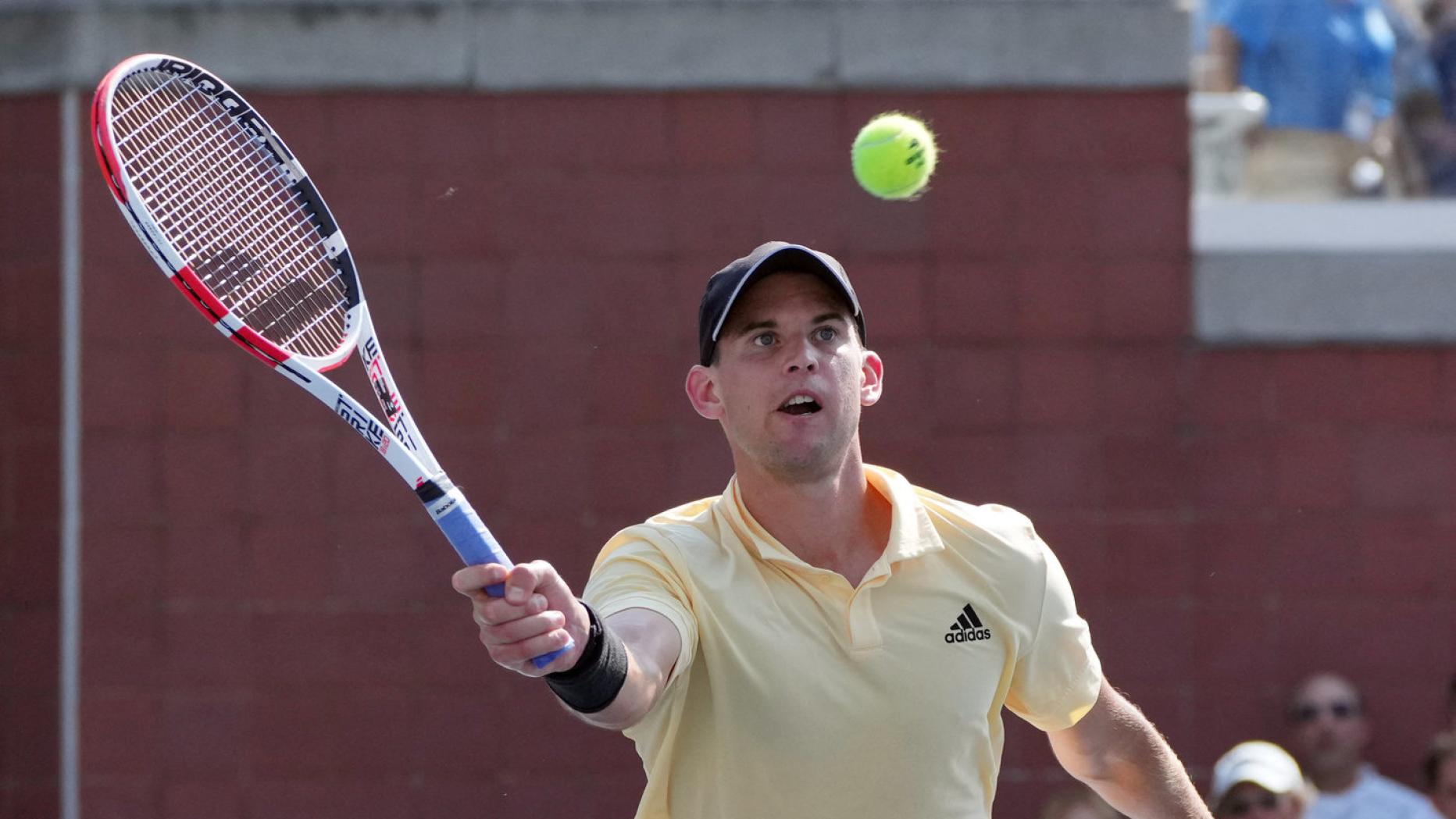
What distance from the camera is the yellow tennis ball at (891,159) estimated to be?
4.89 meters

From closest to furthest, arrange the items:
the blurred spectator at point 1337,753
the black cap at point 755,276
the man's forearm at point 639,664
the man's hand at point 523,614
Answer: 1. the man's hand at point 523,614
2. the man's forearm at point 639,664
3. the black cap at point 755,276
4. the blurred spectator at point 1337,753

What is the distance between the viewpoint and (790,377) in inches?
127

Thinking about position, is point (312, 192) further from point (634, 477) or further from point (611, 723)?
point (634, 477)

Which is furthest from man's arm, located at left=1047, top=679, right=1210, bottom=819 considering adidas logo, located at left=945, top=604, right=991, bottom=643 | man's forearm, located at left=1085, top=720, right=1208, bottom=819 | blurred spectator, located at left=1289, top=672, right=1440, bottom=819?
blurred spectator, located at left=1289, top=672, right=1440, bottom=819

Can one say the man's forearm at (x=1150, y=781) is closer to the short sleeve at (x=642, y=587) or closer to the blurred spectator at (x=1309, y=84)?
the short sleeve at (x=642, y=587)

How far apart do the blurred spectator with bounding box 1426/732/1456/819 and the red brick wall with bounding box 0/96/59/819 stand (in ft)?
14.2

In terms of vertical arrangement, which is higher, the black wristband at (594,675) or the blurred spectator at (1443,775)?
the black wristband at (594,675)

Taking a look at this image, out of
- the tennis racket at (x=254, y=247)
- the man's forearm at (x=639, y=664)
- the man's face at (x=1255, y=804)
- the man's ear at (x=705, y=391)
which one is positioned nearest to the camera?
the man's forearm at (x=639, y=664)

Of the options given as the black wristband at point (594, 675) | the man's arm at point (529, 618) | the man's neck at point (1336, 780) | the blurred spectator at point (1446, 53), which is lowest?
the man's neck at point (1336, 780)

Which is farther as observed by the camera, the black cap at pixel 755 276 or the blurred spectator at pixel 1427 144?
the blurred spectator at pixel 1427 144

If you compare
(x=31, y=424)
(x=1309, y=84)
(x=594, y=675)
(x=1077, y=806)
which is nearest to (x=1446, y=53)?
(x=1309, y=84)

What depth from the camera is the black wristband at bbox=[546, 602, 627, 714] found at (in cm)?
274

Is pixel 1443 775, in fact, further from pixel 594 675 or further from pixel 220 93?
pixel 220 93

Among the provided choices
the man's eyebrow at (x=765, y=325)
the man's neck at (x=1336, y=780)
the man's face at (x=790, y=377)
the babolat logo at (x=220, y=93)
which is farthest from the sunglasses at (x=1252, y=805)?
the babolat logo at (x=220, y=93)
